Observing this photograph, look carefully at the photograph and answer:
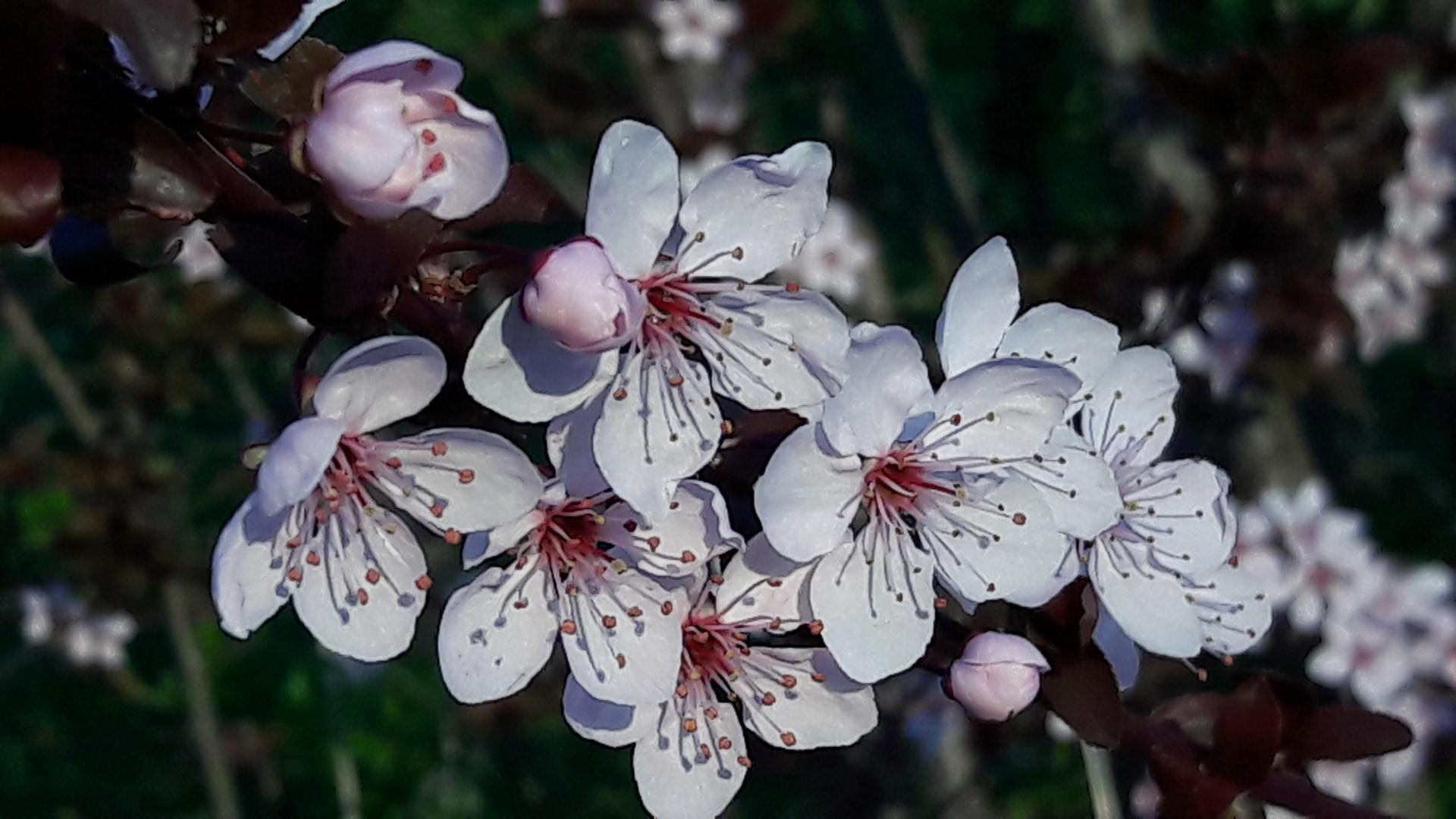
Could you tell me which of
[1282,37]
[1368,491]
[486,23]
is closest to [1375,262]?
[1282,37]

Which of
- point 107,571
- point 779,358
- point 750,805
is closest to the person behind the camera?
point 779,358

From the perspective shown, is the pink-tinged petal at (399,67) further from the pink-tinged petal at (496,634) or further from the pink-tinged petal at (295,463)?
the pink-tinged petal at (496,634)

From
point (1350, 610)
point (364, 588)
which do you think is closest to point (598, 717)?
point (364, 588)

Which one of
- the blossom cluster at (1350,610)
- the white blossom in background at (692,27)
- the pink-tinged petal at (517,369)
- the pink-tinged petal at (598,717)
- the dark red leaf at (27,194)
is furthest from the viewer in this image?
the white blossom in background at (692,27)

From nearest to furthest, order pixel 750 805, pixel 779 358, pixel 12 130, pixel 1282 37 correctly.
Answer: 1. pixel 12 130
2. pixel 779 358
3. pixel 1282 37
4. pixel 750 805

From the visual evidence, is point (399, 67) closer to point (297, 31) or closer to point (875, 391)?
point (297, 31)

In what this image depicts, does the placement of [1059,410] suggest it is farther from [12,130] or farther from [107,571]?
[107,571]

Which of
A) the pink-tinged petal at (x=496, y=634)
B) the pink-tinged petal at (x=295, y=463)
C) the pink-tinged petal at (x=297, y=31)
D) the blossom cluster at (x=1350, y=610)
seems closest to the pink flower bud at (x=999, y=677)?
the pink-tinged petal at (x=496, y=634)
